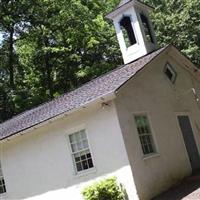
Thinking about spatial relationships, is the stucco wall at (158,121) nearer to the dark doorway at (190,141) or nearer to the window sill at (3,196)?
the dark doorway at (190,141)

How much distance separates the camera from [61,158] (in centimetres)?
1524

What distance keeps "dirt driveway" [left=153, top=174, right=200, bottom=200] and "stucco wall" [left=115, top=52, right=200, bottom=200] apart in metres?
0.40

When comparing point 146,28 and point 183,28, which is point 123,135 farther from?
point 183,28

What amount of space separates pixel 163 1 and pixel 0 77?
17.1m

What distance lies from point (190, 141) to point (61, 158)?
19.2ft

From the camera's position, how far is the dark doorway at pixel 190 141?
17.2 m

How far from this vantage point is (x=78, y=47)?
119 feet

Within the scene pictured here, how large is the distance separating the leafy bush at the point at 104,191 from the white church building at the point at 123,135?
493 millimetres

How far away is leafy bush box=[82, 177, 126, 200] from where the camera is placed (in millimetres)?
→ 12797

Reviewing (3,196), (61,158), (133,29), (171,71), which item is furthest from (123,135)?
(3,196)

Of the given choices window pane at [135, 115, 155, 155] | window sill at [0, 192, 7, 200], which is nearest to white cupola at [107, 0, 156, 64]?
window pane at [135, 115, 155, 155]

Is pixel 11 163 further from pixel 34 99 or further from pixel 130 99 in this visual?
pixel 34 99

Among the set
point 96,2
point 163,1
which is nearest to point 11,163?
point 96,2

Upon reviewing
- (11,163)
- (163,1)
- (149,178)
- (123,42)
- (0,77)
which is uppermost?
(163,1)
